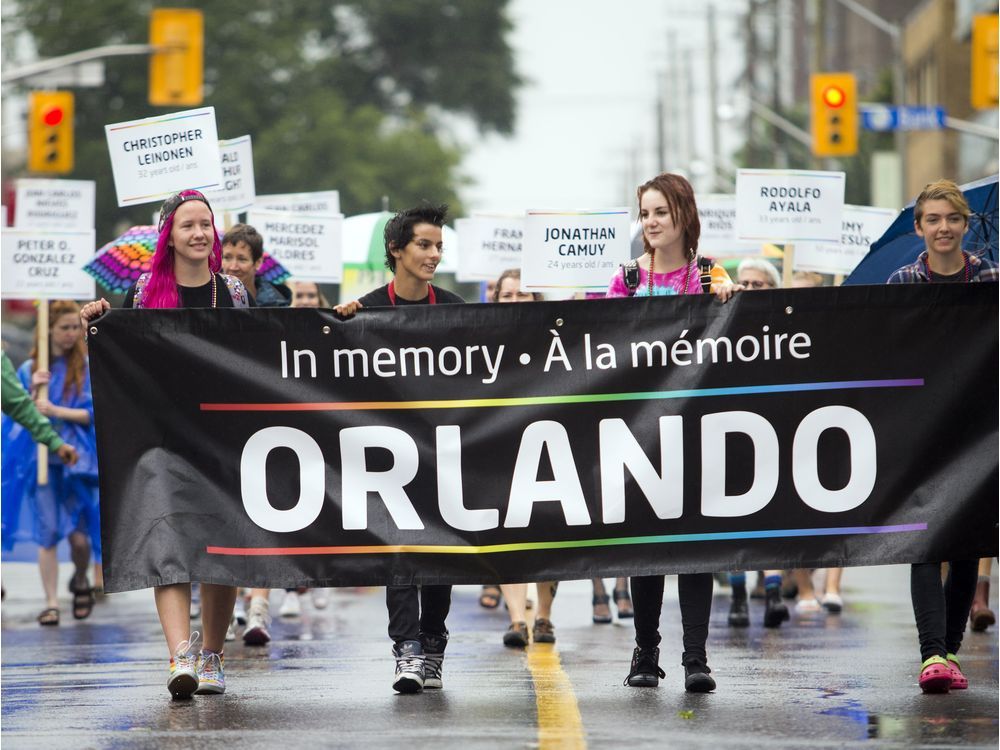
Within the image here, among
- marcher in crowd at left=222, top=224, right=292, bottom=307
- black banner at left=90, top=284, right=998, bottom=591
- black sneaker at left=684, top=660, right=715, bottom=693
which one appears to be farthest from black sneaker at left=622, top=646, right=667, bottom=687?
marcher in crowd at left=222, top=224, right=292, bottom=307

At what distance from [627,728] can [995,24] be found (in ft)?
63.3

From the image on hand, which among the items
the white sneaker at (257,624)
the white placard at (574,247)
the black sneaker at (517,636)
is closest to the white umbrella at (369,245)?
the white placard at (574,247)

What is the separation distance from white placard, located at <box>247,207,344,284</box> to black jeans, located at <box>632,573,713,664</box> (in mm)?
6969

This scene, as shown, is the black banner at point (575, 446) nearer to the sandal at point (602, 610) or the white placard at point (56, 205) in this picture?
the sandal at point (602, 610)

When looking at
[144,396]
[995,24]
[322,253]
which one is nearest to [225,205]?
[322,253]

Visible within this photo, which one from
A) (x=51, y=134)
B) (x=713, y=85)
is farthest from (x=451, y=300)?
(x=713, y=85)

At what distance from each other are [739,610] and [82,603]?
13.4ft

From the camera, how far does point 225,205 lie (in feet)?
44.8

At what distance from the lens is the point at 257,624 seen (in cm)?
1086

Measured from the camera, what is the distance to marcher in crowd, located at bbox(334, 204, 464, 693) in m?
8.48

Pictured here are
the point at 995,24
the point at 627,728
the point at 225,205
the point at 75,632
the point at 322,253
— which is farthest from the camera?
the point at 995,24

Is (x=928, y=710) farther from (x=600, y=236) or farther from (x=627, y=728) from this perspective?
(x=600, y=236)

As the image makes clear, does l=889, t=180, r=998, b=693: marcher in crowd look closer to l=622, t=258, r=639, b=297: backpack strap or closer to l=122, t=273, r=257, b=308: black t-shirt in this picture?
l=622, t=258, r=639, b=297: backpack strap

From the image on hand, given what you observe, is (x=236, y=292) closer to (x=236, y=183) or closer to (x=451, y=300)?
(x=451, y=300)
